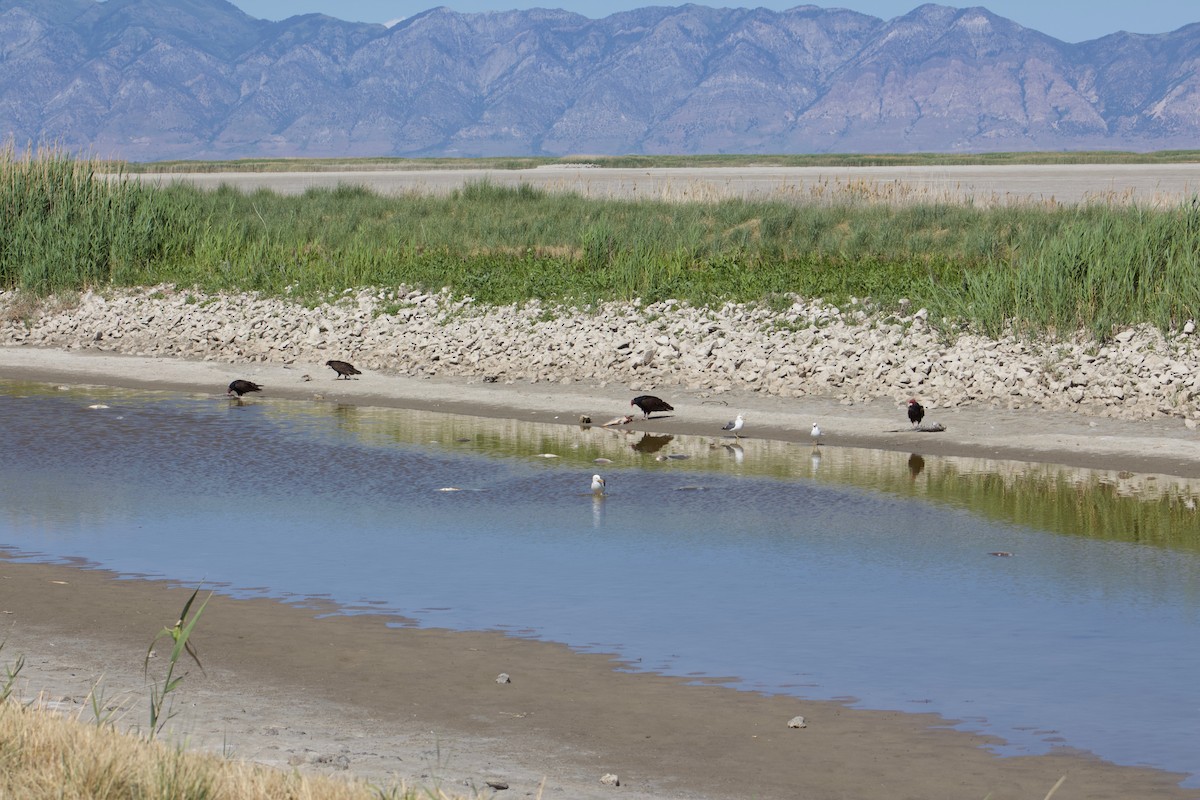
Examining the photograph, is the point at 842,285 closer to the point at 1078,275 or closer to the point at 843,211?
the point at 1078,275

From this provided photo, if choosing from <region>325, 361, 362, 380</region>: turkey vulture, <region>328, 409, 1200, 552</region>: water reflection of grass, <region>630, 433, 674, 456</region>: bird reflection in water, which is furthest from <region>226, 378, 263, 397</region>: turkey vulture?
<region>630, 433, 674, 456</region>: bird reflection in water

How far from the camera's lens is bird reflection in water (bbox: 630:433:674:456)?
19703 millimetres

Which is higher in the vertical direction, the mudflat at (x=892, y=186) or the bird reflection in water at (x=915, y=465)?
the mudflat at (x=892, y=186)

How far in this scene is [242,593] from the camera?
1214 centimetres

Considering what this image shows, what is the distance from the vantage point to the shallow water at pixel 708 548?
9977 mm

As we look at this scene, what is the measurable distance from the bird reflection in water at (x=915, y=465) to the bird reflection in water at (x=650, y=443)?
299 cm

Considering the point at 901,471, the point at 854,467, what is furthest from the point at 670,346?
the point at 901,471

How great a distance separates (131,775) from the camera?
690 centimetres

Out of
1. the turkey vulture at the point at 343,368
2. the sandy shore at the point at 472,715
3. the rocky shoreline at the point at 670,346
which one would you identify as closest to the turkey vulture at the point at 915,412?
the rocky shoreline at the point at 670,346

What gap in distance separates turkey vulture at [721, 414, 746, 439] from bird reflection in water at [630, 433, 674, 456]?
730 mm

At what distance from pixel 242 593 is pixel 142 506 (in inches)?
169

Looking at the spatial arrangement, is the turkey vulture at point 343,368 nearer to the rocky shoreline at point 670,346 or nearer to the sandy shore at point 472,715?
the rocky shoreline at point 670,346

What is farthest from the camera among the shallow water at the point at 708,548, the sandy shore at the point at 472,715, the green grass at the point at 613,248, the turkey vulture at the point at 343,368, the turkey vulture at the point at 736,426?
the turkey vulture at the point at 343,368

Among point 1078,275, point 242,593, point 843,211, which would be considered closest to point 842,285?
point 1078,275
